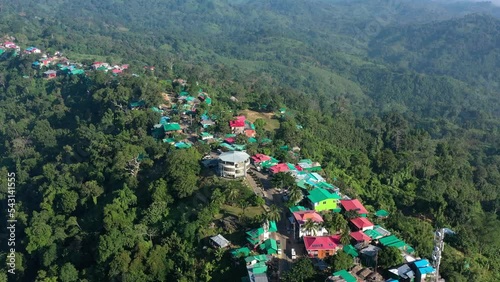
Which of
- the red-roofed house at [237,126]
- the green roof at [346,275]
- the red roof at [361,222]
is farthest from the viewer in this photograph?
the red-roofed house at [237,126]

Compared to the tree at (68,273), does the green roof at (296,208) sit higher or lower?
higher

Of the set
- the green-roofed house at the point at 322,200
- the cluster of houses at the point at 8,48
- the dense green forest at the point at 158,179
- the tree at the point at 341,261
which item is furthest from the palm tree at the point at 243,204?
the cluster of houses at the point at 8,48

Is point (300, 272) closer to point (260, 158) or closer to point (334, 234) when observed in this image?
point (334, 234)

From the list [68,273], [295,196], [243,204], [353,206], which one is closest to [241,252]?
[243,204]

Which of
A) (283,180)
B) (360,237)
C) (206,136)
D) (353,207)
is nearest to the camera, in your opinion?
(360,237)

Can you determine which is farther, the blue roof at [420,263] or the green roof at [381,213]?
the green roof at [381,213]

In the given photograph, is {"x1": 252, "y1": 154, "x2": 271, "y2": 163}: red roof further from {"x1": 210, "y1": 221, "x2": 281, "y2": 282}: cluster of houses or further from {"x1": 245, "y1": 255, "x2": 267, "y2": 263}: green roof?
{"x1": 245, "y1": 255, "x2": 267, "y2": 263}: green roof

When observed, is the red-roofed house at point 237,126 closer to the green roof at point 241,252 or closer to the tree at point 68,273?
the green roof at point 241,252

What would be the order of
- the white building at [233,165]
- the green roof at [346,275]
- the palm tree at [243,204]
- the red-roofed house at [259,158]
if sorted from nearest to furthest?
the green roof at [346,275] < the palm tree at [243,204] < the white building at [233,165] < the red-roofed house at [259,158]
